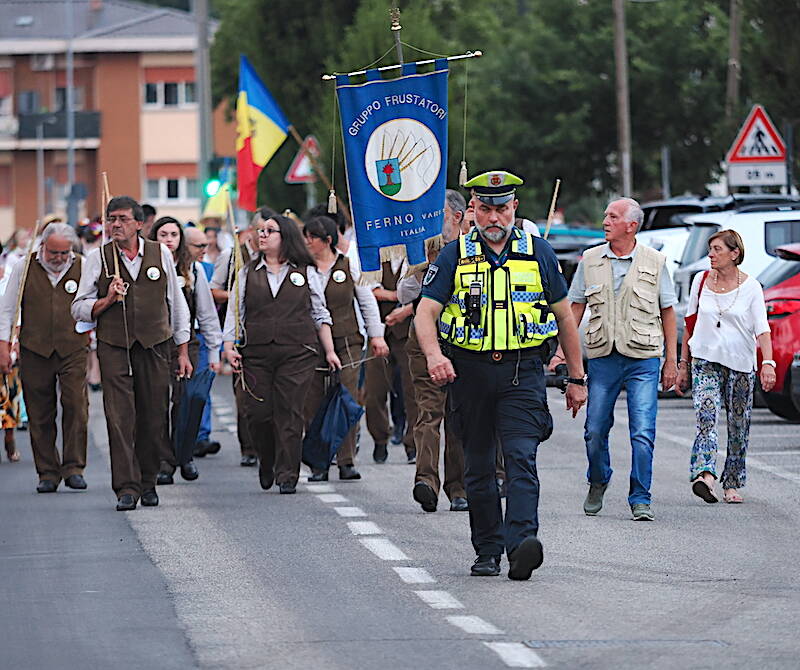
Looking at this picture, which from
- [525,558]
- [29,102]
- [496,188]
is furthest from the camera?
[29,102]

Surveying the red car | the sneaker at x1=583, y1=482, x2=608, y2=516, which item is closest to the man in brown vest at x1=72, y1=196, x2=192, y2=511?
the sneaker at x1=583, y1=482, x2=608, y2=516

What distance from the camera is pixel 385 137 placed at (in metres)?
14.3

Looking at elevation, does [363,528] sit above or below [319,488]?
above

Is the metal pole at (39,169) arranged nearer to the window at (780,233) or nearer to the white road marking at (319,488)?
the window at (780,233)

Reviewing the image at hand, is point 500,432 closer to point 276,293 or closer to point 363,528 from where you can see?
point 363,528

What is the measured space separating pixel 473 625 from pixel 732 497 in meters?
4.92

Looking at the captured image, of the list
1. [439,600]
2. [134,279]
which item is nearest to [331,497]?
[134,279]

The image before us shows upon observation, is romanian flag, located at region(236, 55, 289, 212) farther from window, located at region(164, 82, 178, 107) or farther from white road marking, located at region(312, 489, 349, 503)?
window, located at region(164, 82, 178, 107)

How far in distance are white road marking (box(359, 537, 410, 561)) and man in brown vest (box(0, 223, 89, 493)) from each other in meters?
3.77

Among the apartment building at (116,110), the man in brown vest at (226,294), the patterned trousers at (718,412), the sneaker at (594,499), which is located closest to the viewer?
the sneaker at (594,499)

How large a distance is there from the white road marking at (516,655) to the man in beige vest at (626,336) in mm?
4309

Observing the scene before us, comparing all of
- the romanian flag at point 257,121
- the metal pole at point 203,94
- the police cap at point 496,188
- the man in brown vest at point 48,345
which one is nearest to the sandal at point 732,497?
the police cap at point 496,188

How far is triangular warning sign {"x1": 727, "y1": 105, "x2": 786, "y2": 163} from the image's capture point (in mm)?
25516

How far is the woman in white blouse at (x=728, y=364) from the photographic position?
43.9ft
